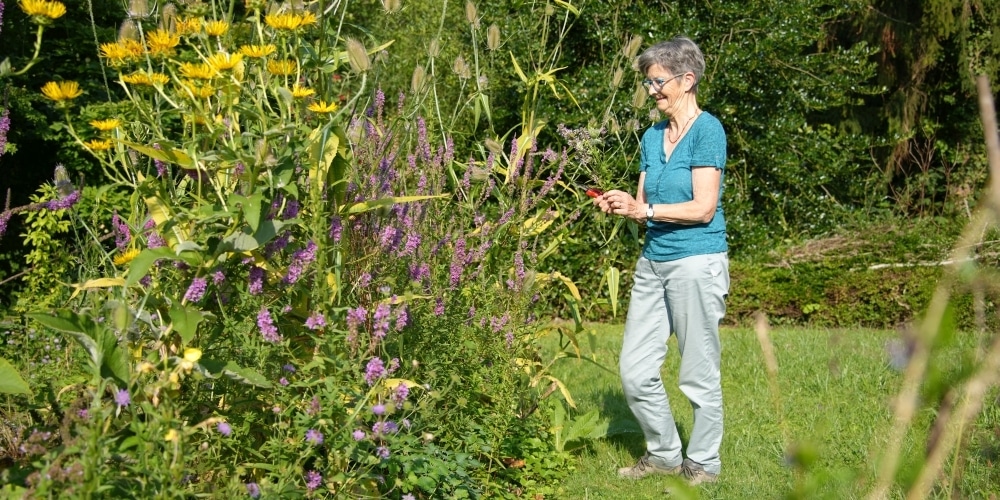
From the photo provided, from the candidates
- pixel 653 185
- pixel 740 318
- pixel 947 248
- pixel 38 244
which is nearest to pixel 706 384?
pixel 653 185

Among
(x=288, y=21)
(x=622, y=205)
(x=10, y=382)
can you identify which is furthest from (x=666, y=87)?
(x=10, y=382)

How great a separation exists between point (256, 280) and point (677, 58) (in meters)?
1.76

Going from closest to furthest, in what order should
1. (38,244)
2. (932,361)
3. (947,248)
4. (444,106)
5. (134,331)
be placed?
1. (932,361)
2. (134,331)
3. (38,244)
4. (947,248)
5. (444,106)

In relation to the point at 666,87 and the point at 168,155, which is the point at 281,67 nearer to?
the point at 168,155

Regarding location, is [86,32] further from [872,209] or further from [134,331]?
[872,209]

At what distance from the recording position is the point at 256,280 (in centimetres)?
245

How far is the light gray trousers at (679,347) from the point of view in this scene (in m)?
3.35

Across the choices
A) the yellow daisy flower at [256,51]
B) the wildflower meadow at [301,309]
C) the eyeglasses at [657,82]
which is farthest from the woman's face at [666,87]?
the yellow daisy flower at [256,51]

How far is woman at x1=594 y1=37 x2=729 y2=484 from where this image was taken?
130 inches

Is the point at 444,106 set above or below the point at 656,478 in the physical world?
above

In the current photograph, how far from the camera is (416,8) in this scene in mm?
9328

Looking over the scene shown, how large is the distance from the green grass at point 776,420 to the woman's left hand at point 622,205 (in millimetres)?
737

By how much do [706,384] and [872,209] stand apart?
6.33m

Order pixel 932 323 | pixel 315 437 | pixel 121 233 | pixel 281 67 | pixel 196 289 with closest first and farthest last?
1. pixel 932 323
2. pixel 315 437
3. pixel 196 289
4. pixel 281 67
5. pixel 121 233
